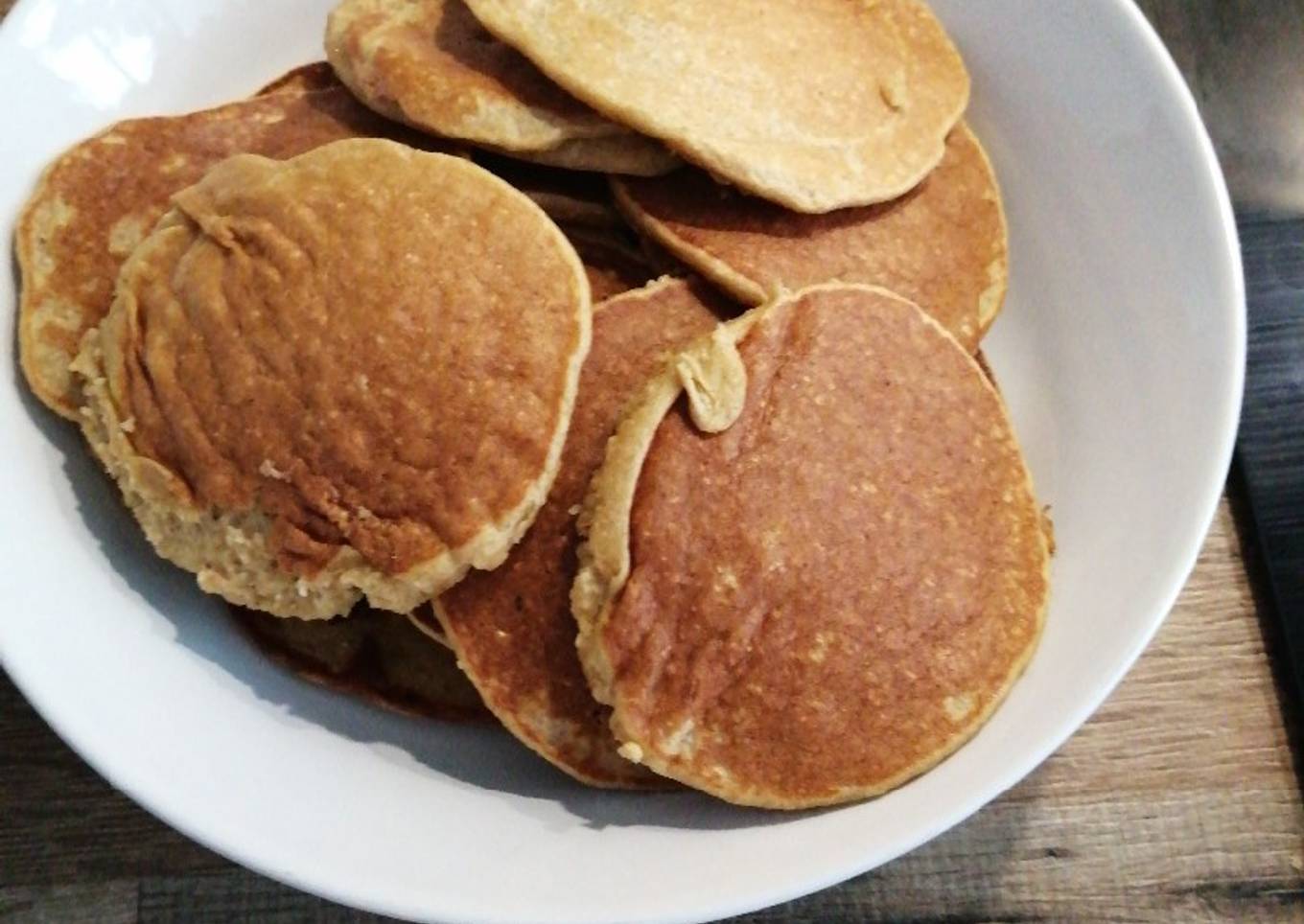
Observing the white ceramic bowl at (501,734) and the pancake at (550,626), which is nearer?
the white ceramic bowl at (501,734)

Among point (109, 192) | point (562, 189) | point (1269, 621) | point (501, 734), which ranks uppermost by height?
point (109, 192)

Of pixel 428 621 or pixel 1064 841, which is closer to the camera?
pixel 428 621

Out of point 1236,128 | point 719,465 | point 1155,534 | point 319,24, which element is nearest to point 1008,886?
point 1155,534

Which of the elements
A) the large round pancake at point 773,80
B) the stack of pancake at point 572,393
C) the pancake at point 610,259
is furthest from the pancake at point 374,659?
the large round pancake at point 773,80

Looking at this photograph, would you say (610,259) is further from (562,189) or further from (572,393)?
(572,393)

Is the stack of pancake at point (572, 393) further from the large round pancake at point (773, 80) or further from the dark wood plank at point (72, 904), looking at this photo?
the dark wood plank at point (72, 904)

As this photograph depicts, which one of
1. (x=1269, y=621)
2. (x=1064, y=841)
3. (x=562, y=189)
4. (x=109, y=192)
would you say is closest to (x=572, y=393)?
(x=562, y=189)
